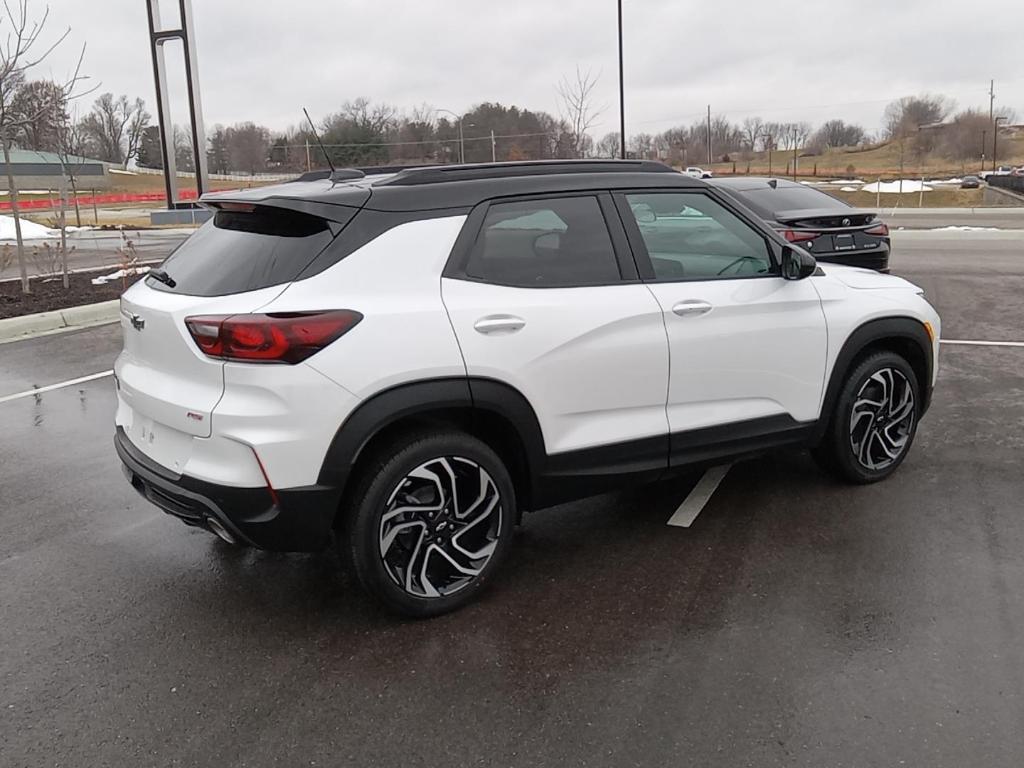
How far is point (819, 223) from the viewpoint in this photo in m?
9.32

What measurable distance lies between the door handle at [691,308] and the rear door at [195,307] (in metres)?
1.58

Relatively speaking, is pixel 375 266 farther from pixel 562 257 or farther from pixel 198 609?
pixel 198 609

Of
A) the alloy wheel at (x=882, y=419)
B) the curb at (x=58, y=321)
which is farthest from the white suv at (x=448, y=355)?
the curb at (x=58, y=321)

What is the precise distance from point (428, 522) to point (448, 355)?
678mm

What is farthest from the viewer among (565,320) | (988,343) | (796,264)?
(988,343)

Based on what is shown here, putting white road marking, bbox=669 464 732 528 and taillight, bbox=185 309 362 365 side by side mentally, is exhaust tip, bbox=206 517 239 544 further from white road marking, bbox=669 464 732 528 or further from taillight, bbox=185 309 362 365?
white road marking, bbox=669 464 732 528

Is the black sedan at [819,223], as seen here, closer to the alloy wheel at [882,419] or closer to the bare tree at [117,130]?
the alloy wheel at [882,419]

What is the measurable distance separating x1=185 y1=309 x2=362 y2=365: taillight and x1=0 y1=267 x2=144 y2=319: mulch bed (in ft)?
29.5

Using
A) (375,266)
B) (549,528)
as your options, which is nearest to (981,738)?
(549,528)

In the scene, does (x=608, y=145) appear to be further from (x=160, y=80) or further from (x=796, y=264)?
(x=796, y=264)

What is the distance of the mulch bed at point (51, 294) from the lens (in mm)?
11156

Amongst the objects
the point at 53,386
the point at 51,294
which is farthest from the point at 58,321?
the point at 53,386

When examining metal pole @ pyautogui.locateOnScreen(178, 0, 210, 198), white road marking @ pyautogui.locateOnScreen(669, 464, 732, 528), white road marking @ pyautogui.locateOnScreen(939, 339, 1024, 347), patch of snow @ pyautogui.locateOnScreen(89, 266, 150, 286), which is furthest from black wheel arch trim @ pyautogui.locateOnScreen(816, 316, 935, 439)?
metal pole @ pyautogui.locateOnScreen(178, 0, 210, 198)

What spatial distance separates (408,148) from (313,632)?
144 feet
